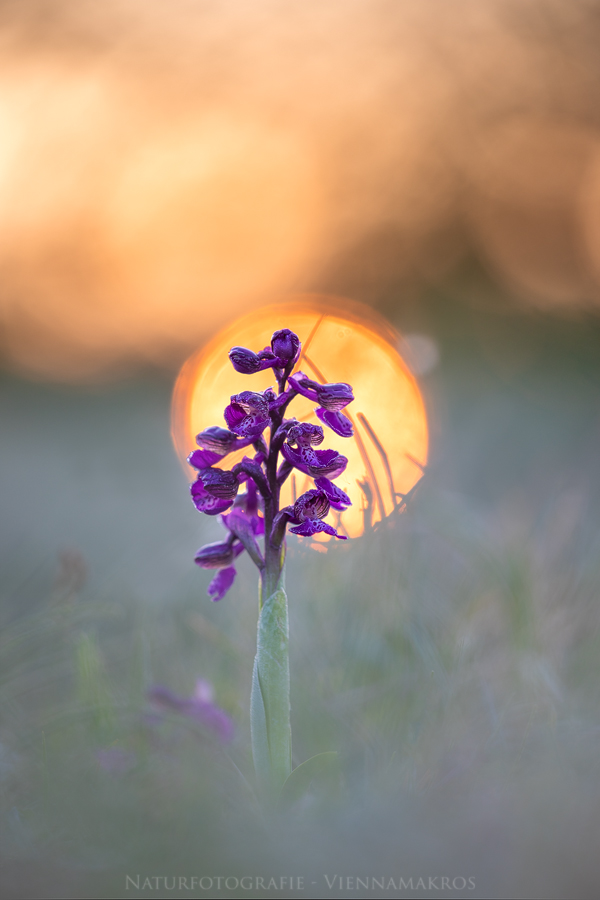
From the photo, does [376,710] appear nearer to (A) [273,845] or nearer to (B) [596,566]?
(A) [273,845]

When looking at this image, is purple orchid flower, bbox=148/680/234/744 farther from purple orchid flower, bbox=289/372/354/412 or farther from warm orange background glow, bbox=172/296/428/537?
purple orchid flower, bbox=289/372/354/412

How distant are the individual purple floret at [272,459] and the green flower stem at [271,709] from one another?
9 centimetres

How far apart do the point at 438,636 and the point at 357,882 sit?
1.11m

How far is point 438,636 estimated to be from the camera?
185 centimetres

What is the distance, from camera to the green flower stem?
4.03ft

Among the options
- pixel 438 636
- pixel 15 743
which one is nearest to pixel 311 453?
pixel 438 636

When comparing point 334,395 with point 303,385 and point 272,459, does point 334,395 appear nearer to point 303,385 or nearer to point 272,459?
point 303,385

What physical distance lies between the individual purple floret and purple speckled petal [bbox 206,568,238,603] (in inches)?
3.8

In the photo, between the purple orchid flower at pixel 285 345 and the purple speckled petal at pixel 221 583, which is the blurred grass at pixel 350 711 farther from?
the purple orchid flower at pixel 285 345

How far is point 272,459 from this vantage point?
4.50ft

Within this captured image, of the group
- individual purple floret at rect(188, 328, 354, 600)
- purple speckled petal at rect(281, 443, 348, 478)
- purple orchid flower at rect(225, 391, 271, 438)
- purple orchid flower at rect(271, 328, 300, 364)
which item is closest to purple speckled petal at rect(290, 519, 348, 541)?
individual purple floret at rect(188, 328, 354, 600)

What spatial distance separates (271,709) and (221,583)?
1.40 feet

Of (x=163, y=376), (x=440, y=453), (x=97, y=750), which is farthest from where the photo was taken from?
(x=163, y=376)

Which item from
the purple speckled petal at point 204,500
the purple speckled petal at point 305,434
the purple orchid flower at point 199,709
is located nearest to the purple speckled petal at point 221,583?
the purple speckled petal at point 204,500
